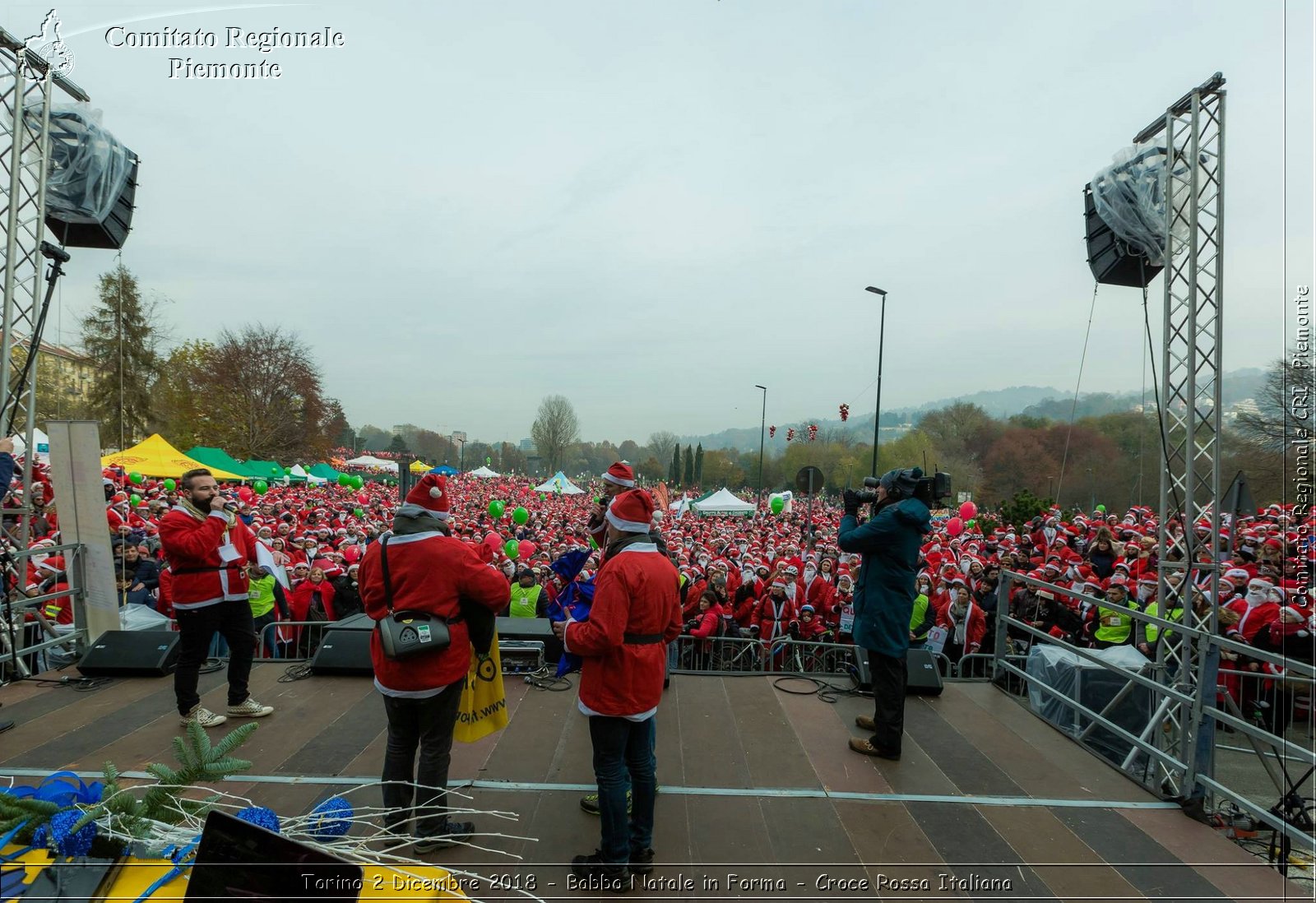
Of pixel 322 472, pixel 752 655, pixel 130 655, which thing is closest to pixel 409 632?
pixel 130 655

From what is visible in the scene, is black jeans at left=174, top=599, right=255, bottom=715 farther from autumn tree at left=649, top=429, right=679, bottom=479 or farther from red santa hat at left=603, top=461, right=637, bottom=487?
autumn tree at left=649, top=429, right=679, bottom=479

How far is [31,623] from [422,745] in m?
5.23

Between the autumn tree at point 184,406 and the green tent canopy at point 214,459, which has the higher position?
the autumn tree at point 184,406

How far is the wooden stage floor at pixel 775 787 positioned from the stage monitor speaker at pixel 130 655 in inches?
5.7

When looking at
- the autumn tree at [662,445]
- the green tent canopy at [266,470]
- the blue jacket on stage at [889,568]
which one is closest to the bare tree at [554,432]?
the autumn tree at [662,445]

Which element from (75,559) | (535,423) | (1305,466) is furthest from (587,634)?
(535,423)

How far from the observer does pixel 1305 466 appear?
3.47 metres

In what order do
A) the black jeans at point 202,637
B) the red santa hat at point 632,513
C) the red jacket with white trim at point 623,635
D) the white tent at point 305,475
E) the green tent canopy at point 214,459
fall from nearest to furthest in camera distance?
the red jacket with white trim at point 623,635, the red santa hat at point 632,513, the black jeans at point 202,637, the green tent canopy at point 214,459, the white tent at point 305,475

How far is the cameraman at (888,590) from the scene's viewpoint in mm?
4199

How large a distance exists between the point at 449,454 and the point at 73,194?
219ft

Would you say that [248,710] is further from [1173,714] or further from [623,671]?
[1173,714]

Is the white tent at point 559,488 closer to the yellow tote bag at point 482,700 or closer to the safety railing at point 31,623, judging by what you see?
the safety railing at point 31,623

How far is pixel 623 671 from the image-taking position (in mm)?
2822

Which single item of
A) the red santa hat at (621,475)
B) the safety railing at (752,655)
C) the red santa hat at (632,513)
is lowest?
the safety railing at (752,655)
